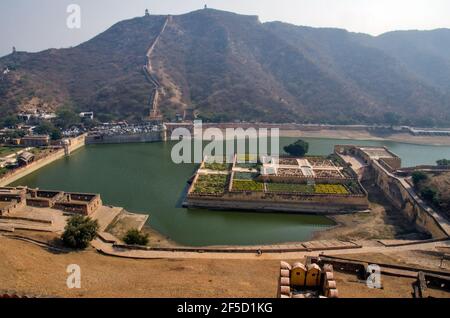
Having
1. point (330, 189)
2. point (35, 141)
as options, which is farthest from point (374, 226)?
point (35, 141)

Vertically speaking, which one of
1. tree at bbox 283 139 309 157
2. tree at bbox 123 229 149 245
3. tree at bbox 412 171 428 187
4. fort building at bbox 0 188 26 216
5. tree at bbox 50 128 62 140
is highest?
tree at bbox 50 128 62 140

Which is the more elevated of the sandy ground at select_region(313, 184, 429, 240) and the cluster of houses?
the cluster of houses

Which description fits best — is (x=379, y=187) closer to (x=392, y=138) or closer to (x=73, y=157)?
(x=392, y=138)

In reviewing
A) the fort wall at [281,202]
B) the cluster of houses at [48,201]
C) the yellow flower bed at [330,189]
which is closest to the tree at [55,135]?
the cluster of houses at [48,201]

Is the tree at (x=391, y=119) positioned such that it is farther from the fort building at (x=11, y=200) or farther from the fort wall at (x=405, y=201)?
the fort building at (x=11, y=200)

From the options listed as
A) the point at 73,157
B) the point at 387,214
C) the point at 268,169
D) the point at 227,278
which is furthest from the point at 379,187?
the point at 73,157

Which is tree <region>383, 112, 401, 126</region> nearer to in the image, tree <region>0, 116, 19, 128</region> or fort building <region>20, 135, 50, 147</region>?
fort building <region>20, 135, 50, 147</region>

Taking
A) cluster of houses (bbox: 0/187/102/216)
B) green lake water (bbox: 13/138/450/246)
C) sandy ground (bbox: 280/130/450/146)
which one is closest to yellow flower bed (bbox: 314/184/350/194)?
green lake water (bbox: 13/138/450/246)

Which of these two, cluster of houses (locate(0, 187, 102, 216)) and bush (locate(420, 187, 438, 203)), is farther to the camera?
bush (locate(420, 187, 438, 203))
